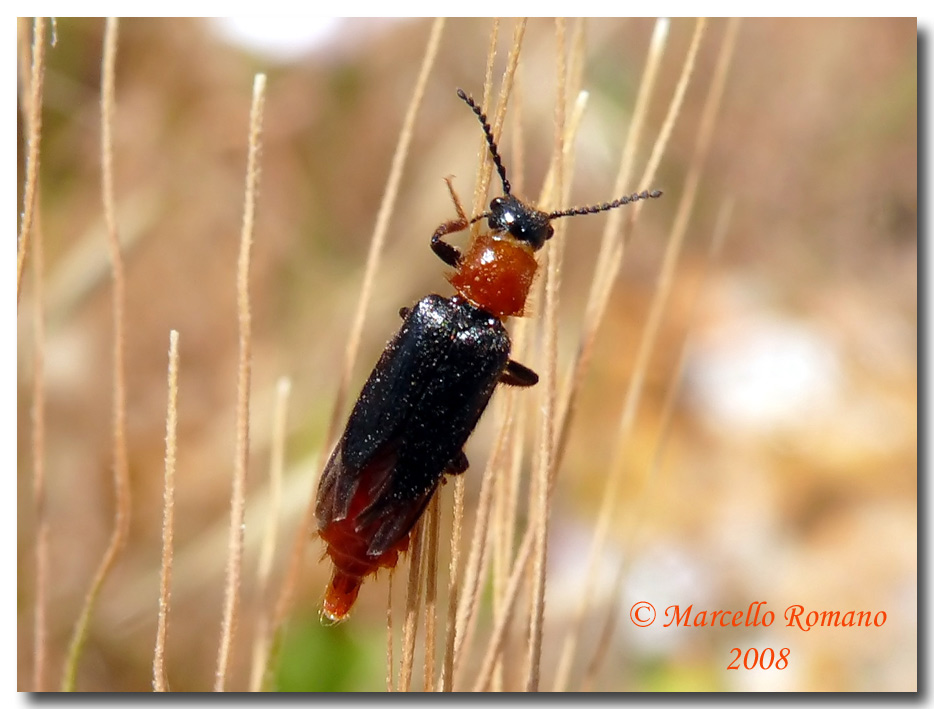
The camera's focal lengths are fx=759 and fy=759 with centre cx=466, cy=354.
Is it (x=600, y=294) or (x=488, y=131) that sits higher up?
(x=488, y=131)

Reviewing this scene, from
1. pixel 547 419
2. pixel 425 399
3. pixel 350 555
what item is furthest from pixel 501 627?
pixel 425 399

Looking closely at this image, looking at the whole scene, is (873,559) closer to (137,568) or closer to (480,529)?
A: (480,529)

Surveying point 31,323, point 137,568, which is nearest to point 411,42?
point 31,323

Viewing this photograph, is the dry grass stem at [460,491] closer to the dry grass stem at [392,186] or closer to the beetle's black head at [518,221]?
the dry grass stem at [392,186]

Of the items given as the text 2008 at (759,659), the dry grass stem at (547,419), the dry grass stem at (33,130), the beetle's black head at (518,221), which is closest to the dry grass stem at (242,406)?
the dry grass stem at (33,130)

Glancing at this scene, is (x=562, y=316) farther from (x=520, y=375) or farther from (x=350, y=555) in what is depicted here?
(x=350, y=555)

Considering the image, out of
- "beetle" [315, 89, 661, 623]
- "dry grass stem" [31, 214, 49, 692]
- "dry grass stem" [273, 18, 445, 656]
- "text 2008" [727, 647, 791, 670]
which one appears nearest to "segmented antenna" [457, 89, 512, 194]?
"beetle" [315, 89, 661, 623]
